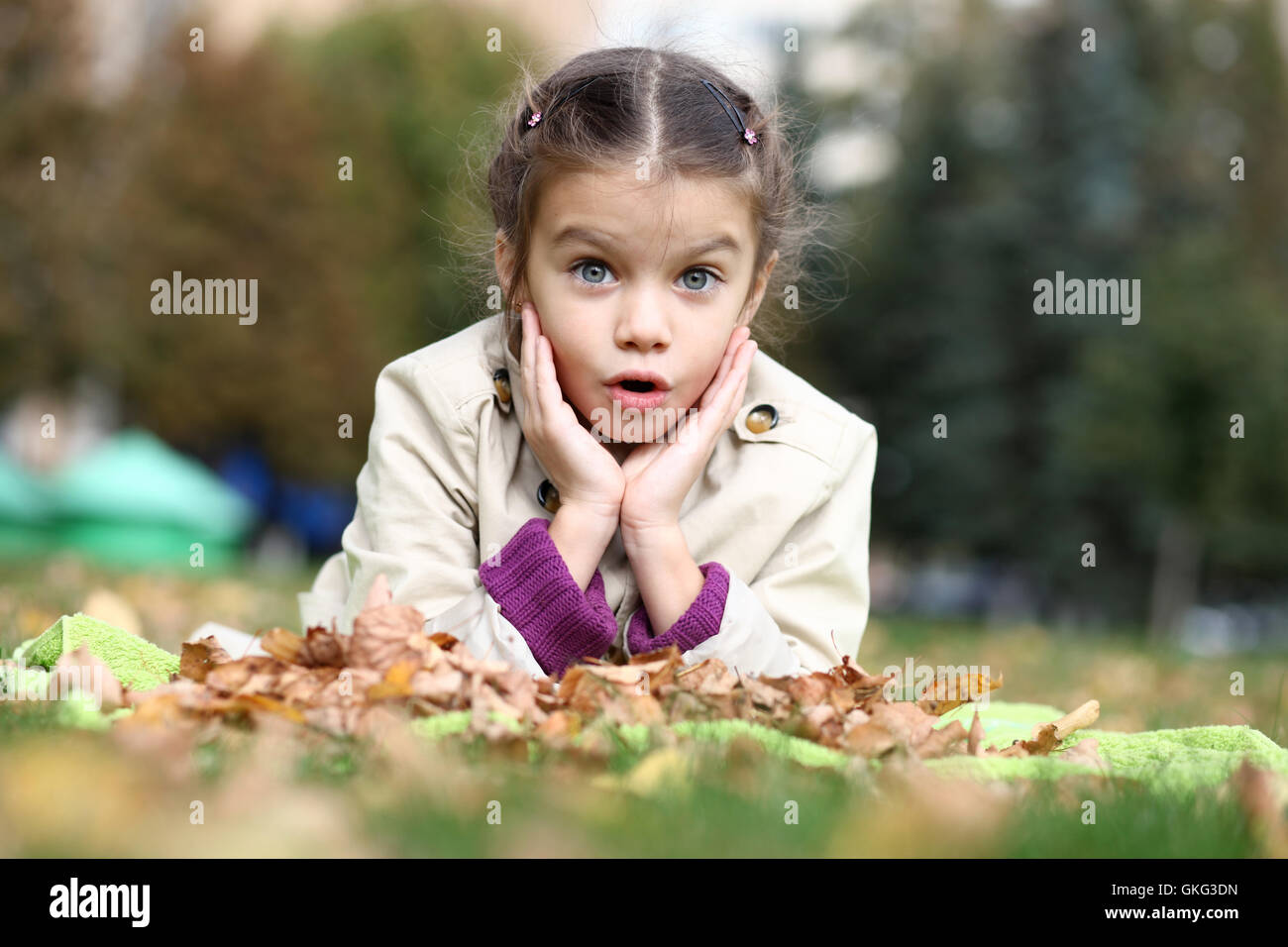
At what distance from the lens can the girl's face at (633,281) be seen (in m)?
3.28

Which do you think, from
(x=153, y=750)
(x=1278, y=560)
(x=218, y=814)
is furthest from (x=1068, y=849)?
(x=1278, y=560)

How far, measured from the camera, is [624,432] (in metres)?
3.51

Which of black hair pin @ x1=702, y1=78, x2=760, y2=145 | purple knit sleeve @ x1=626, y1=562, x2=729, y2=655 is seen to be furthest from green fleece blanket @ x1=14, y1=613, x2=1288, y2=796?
black hair pin @ x1=702, y1=78, x2=760, y2=145

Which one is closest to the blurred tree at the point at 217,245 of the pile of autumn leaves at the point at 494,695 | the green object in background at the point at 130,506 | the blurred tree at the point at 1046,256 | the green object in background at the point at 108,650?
the green object in background at the point at 130,506

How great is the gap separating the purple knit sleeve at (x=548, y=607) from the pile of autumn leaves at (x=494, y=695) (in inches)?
7.5

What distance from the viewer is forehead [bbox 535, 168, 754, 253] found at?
3271 millimetres

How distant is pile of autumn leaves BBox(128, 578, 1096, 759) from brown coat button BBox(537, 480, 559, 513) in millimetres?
633

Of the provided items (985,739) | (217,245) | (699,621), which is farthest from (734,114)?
(217,245)

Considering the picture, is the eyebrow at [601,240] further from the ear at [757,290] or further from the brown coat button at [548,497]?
the brown coat button at [548,497]

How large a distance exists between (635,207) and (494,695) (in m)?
1.31

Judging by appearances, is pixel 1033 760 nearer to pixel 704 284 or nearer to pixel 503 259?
pixel 704 284

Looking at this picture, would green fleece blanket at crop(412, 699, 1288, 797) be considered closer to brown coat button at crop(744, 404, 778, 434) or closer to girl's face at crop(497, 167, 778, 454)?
girl's face at crop(497, 167, 778, 454)
